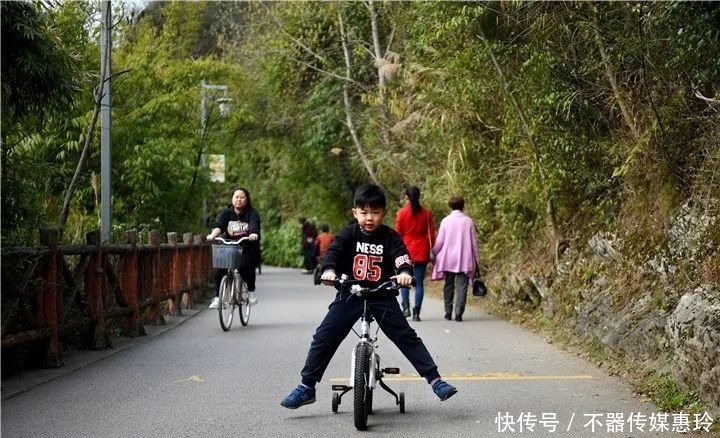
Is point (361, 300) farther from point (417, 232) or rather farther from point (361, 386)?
point (417, 232)

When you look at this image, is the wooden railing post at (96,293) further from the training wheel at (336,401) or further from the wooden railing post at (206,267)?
the wooden railing post at (206,267)

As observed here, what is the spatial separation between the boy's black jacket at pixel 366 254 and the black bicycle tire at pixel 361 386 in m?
0.58

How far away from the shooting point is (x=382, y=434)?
22.4 ft

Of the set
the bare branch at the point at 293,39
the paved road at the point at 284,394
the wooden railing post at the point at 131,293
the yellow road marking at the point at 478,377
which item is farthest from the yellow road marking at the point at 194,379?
the bare branch at the point at 293,39

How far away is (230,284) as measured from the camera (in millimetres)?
13359

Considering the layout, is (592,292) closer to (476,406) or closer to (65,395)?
(476,406)

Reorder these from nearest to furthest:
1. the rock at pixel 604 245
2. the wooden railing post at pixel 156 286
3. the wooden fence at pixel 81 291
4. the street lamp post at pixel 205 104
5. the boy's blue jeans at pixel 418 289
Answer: the wooden fence at pixel 81 291 < the rock at pixel 604 245 < the wooden railing post at pixel 156 286 < the boy's blue jeans at pixel 418 289 < the street lamp post at pixel 205 104

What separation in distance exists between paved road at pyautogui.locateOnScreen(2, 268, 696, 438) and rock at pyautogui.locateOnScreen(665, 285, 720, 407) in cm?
39

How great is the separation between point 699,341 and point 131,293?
7.64 meters

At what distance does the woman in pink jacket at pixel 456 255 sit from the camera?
1452 centimetres

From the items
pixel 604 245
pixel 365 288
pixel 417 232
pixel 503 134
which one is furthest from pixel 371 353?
pixel 503 134

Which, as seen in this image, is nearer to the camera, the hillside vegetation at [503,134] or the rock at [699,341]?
the rock at [699,341]

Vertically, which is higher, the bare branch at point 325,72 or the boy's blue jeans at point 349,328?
the bare branch at point 325,72

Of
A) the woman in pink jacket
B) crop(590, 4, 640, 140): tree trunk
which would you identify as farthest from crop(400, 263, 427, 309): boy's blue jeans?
crop(590, 4, 640, 140): tree trunk
